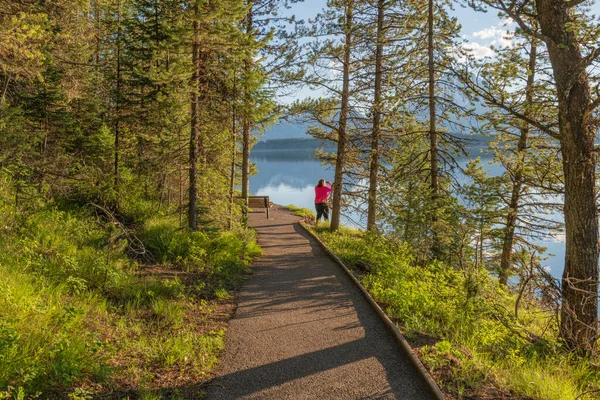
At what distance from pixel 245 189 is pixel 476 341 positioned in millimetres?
10410

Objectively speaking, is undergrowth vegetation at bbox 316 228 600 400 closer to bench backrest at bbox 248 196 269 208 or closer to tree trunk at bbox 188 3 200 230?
tree trunk at bbox 188 3 200 230

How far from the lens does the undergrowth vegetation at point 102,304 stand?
3.61 metres

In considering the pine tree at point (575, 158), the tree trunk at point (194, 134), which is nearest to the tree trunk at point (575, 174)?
the pine tree at point (575, 158)

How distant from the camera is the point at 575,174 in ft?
17.4

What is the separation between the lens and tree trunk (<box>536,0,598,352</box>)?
16.9 feet

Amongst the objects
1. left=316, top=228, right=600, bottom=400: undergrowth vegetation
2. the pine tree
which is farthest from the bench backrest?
the pine tree

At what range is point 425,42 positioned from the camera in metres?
10.0

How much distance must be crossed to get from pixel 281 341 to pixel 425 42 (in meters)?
9.48

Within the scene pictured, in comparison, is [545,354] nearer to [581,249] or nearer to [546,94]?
[581,249]

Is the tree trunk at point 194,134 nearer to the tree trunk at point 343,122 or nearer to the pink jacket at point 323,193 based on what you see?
the tree trunk at point 343,122

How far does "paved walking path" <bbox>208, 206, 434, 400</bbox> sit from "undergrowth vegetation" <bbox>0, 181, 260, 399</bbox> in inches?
18.1

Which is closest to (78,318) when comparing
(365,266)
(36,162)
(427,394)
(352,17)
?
(427,394)

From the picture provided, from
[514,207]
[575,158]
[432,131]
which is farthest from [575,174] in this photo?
[514,207]

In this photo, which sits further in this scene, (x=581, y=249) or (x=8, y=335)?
(x=581, y=249)
